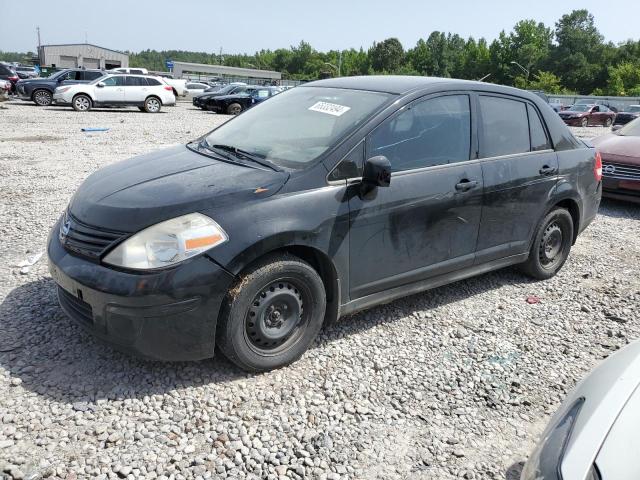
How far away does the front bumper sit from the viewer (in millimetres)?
2682

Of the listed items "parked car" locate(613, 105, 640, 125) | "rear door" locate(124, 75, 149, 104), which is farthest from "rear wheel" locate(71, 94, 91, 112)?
"parked car" locate(613, 105, 640, 125)

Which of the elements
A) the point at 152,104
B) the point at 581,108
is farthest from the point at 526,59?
the point at 152,104

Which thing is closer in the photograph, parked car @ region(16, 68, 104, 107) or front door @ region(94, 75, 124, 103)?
front door @ region(94, 75, 124, 103)

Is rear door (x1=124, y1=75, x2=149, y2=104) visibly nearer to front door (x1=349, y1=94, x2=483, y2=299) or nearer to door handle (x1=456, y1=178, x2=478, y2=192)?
front door (x1=349, y1=94, x2=483, y2=299)

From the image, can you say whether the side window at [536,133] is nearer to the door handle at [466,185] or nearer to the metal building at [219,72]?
the door handle at [466,185]

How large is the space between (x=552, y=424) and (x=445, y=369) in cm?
134

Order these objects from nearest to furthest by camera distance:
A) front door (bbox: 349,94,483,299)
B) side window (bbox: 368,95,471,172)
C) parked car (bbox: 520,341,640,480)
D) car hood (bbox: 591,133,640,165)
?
parked car (bbox: 520,341,640,480) → front door (bbox: 349,94,483,299) → side window (bbox: 368,95,471,172) → car hood (bbox: 591,133,640,165)

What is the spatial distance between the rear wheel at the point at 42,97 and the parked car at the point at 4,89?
2.41 meters

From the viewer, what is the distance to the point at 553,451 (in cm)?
178

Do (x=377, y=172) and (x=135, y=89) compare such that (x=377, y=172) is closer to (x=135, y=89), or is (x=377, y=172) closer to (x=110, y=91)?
(x=110, y=91)

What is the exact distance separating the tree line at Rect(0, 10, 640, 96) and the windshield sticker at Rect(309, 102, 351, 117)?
234 ft

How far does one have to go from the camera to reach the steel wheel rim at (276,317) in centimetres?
302

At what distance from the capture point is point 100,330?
2.81 meters

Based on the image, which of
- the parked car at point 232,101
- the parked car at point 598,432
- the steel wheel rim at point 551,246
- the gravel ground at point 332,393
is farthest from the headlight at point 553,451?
the parked car at point 232,101
